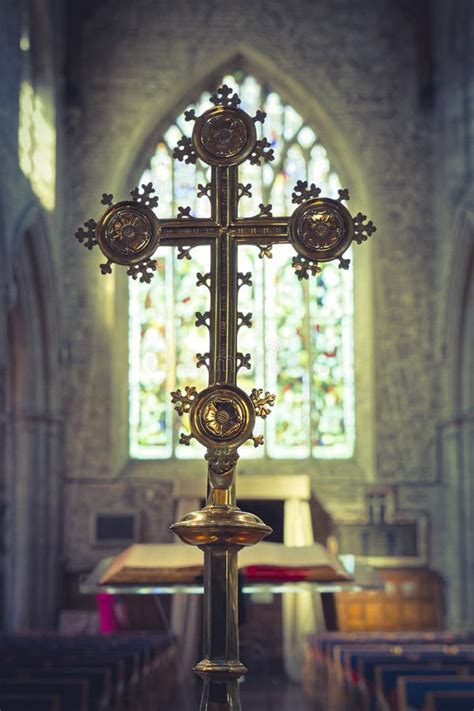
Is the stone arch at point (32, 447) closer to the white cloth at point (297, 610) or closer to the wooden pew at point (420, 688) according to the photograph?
the white cloth at point (297, 610)

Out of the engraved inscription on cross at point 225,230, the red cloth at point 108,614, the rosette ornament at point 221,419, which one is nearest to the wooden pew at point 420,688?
the engraved inscription on cross at point 225,230

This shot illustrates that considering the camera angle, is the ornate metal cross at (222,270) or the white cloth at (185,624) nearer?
the ornate metal cross at (222,270)

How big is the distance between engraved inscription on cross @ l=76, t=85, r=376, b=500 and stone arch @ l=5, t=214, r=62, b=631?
518 inches

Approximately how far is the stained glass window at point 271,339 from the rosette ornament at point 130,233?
48.1 ft

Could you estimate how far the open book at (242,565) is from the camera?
24.8 ft

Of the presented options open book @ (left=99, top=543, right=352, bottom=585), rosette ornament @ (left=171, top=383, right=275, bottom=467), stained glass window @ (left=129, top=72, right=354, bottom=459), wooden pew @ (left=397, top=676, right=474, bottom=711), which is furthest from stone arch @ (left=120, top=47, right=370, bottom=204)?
rosette ornament @ (left=171, top=383, right=275, bottom=467)

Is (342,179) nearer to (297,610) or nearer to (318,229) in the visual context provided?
(297,610)

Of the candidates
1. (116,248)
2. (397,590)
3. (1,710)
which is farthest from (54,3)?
(116,248)

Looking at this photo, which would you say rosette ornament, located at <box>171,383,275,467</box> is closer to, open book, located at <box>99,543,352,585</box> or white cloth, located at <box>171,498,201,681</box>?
open book, located at <box>99,543,352,585</box>

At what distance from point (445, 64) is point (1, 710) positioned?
13.6 metres

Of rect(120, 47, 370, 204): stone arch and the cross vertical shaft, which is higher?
rect(120, 47, 370, 204): stone arch

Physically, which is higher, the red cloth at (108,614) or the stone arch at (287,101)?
the stone arch at (287,101)

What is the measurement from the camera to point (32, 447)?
17.0m

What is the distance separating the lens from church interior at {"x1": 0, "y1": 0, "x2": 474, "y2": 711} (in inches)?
670
